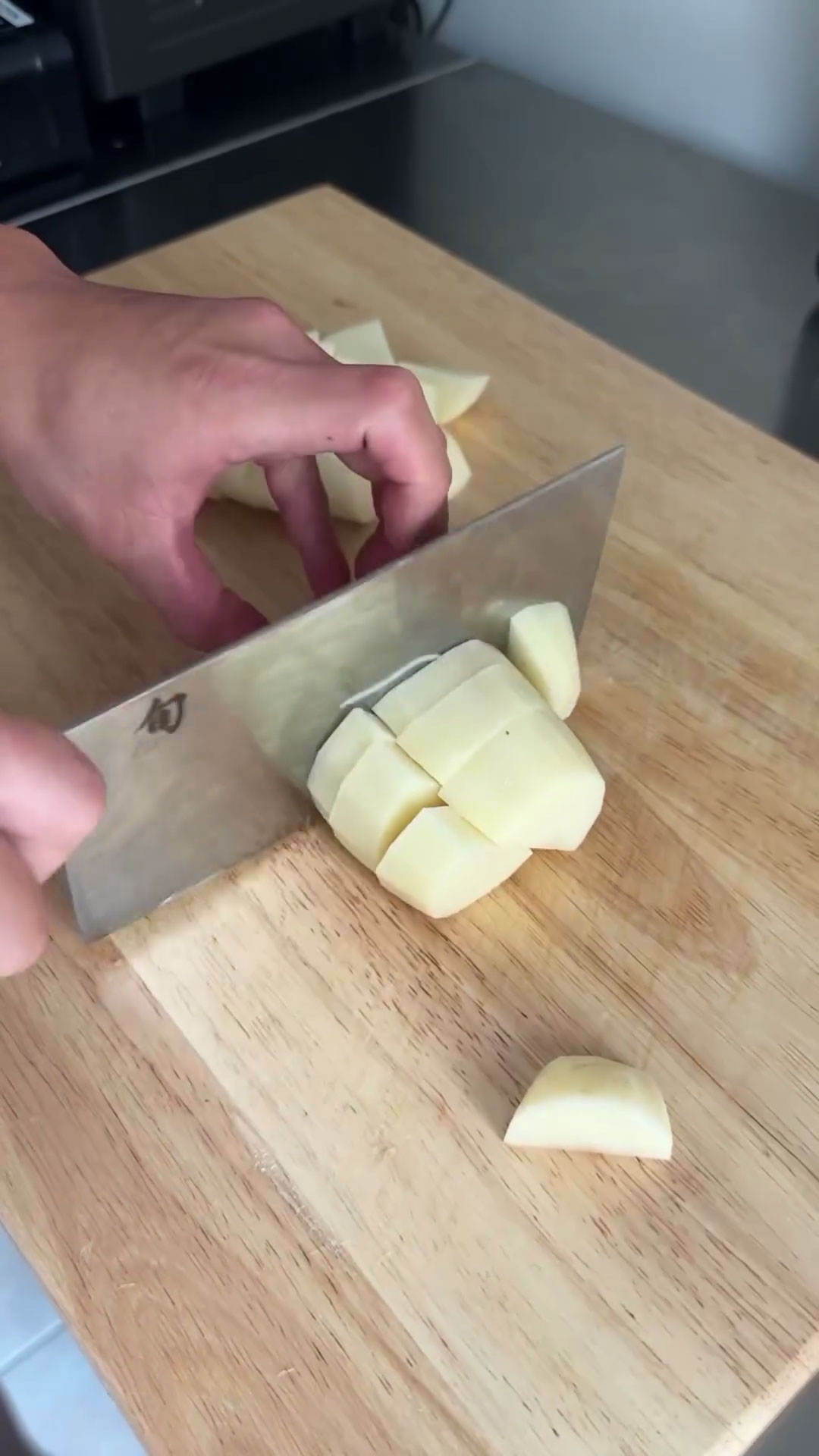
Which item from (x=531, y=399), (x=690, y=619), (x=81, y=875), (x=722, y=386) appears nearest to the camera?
(x=81, y=875)

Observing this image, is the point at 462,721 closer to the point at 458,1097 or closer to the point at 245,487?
the point at 458,1097

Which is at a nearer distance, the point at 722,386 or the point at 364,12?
the point at 722,386

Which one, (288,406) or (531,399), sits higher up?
(288,406)

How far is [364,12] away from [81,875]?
5.23 feet

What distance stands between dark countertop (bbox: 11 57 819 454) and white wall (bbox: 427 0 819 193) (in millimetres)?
36

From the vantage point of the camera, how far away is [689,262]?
5.14 ft

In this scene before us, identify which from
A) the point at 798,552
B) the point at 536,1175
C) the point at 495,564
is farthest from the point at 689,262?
the point at 536,1175

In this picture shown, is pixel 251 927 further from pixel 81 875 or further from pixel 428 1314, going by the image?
pixel 428 1314

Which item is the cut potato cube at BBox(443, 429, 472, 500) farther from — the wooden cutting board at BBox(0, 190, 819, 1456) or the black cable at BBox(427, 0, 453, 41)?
the black cable at BBox(427, 0, 453, 41)

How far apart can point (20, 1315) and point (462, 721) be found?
697mm

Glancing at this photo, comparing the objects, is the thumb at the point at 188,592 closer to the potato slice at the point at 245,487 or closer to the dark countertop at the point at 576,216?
the potato slice at the point at 245,487

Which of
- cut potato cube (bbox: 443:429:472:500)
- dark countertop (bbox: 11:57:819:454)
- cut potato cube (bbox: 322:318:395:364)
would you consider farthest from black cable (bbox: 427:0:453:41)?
cut potato cube (bbox: 443:429:472:500)

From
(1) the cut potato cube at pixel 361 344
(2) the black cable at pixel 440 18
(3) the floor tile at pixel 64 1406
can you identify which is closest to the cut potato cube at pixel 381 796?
(1) the cut potato cube at pixel 361 344

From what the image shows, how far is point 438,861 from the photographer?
2.69 ft
